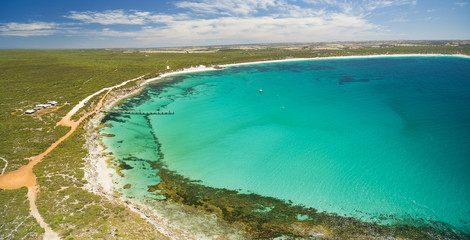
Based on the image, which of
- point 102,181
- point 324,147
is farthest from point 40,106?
point 324,147

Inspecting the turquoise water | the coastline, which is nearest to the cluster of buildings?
the coastline

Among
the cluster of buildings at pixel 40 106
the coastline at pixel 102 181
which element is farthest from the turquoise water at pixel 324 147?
the cluster of buildings at pixel 40 106

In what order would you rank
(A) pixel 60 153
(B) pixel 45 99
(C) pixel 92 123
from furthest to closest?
(B) pixel 45 99, (C) pixel 92 123, (A) pixel 60 153

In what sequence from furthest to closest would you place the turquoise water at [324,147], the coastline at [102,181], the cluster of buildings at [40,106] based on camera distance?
1. the cluster of buildings at [40,106]
2. the turquoise water at [324,147]
3. the coastline at [102,181]

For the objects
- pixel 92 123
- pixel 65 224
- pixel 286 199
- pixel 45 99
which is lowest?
pixel 286 199

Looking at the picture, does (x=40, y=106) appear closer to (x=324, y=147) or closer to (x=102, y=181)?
(x=102, y=181)

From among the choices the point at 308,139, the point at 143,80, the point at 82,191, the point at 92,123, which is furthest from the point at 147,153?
the point at 143,80

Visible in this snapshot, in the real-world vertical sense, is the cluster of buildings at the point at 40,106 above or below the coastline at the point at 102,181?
above

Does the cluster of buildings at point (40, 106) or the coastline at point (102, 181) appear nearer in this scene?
the coastline at point (102, 181)

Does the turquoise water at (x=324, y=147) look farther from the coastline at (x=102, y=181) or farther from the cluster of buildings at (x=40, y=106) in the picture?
the cluster of buildings at (x=40, y=106)

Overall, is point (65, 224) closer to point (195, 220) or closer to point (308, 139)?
point (195, 220)
